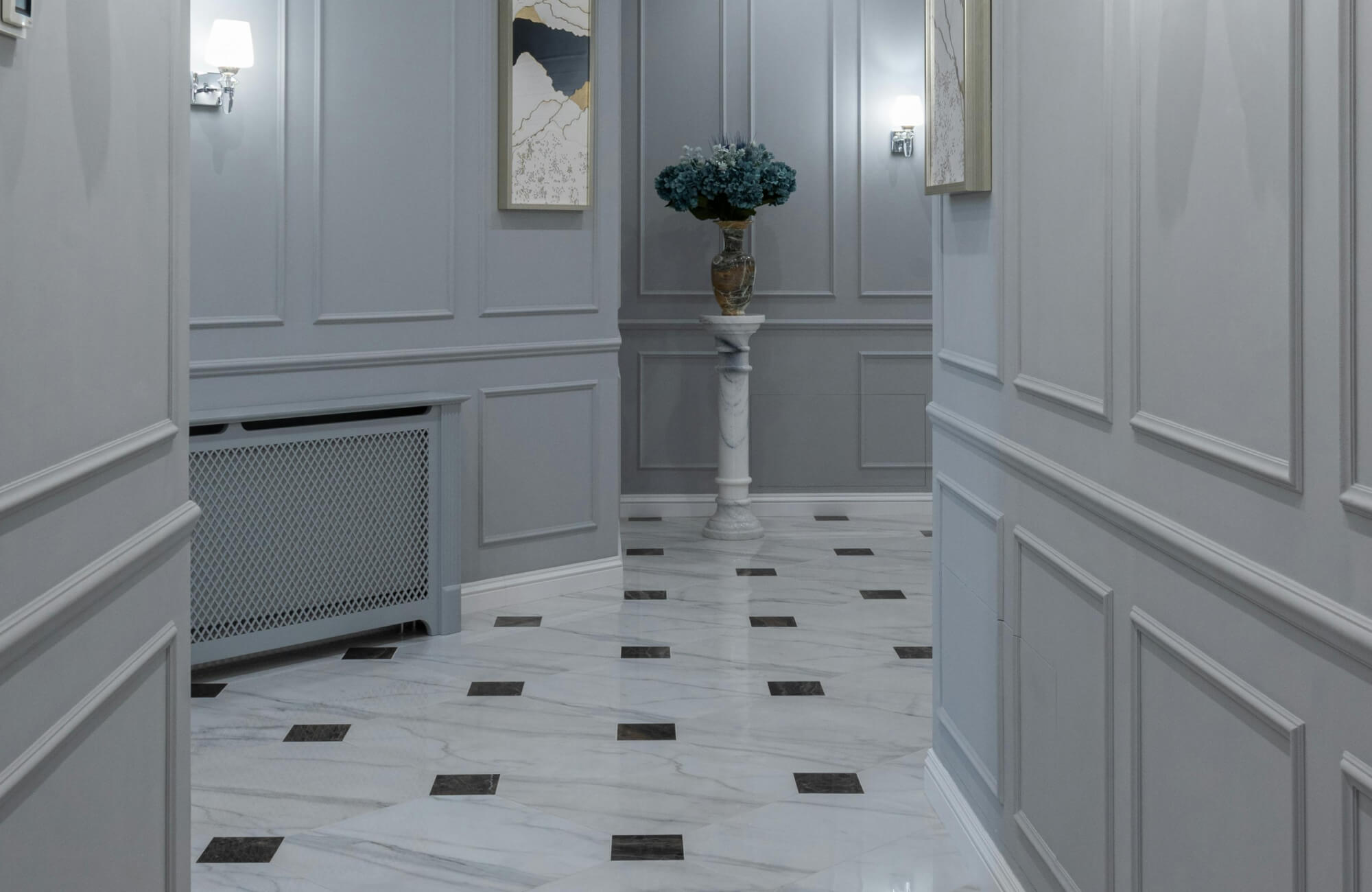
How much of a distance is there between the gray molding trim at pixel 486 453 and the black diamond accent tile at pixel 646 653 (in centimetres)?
83

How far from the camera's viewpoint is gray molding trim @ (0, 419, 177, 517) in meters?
1.19

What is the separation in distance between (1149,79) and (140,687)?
1.56 meters

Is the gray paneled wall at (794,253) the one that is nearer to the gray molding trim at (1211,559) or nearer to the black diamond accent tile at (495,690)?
the black diamond accent tile at (495,690)

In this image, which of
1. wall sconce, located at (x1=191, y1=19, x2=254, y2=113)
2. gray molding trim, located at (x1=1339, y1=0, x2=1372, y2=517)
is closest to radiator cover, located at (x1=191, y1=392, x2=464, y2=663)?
wall sconce, located at (x1=191, y1=19, x2=254, y2=113)

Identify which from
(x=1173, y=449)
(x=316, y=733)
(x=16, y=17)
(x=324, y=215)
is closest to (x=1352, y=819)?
(x=1173, y=449)

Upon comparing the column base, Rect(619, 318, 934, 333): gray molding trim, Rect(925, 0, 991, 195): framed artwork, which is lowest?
the column base

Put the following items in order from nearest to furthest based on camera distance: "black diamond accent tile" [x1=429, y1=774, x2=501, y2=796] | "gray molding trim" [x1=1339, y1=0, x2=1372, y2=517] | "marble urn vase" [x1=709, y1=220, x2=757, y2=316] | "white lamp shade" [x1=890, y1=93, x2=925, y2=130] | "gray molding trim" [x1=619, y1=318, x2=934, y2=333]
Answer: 1. "gray molding trim" [x1=1339, y1=0, x2=1372, y2=517]
2. "black diamond accent tile" [x1=429, y1=774, x2=501, y2=796]
3. "marble urn vase" [x1=709, y1=220, x2=757, y2=316]
4. "white lamp shade" [x1=890, y1=93, x2=925, y2=130]
5. "gray molding trim" [x1=619, y1=318, x2=934, y2=333]

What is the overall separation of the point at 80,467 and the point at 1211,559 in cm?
128

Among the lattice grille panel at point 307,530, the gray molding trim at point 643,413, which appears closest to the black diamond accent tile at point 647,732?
the lattice grille panel at point 307,530

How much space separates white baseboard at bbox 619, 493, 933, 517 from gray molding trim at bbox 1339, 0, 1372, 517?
5.52 meters

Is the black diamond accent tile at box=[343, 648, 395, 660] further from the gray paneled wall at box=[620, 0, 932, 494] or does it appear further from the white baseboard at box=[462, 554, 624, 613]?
the gray paneled wall at box=[620, 0, 932, 494]

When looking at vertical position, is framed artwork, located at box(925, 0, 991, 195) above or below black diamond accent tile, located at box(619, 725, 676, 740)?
above

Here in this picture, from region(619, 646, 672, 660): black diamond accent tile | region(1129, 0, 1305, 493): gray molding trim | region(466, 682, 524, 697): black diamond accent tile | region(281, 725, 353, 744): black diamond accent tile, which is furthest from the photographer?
region(619, 646, 672, 660): black diamond accent tile

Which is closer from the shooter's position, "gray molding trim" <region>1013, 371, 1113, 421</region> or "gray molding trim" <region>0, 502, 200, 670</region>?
"gray molding trim" <region>0, 502, 200, 670</region>
